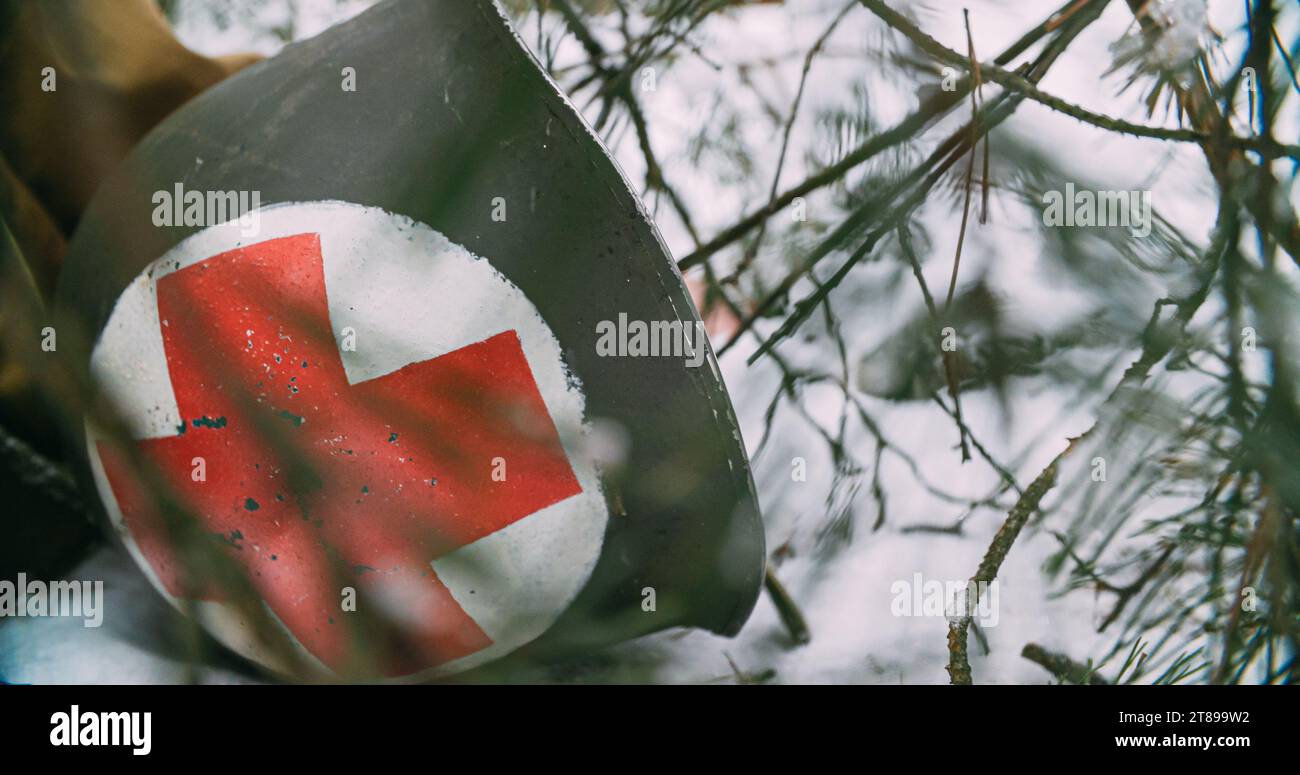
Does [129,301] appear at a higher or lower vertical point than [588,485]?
higher

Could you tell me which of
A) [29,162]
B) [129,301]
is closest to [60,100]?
[29,162]

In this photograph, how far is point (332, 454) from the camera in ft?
1.32

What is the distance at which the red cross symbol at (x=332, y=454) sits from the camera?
0.36 m

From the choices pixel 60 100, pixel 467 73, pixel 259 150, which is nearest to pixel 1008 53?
pixel 467 73

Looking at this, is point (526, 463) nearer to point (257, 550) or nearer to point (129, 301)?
point (257, 550)

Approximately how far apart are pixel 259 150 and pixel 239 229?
2.2 inches

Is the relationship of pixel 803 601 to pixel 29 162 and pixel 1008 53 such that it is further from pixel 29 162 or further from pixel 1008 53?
pixel 29 162

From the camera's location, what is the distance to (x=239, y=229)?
0.45 meters

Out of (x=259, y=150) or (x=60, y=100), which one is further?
(x=60, y=100)

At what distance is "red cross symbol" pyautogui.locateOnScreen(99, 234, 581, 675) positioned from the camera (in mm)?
362
